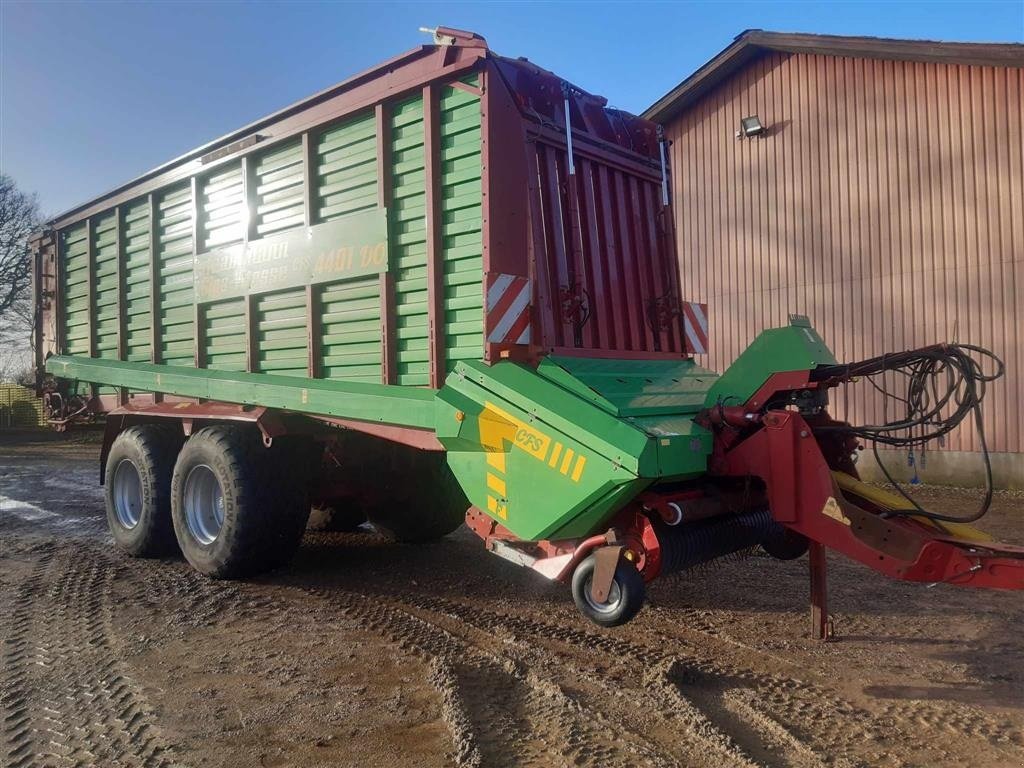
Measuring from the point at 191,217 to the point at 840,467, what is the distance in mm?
5090

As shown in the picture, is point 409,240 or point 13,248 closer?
point 409,240

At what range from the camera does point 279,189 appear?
18.0ft

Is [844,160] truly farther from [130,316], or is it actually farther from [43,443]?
[43,443]

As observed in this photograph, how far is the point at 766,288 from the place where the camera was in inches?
460

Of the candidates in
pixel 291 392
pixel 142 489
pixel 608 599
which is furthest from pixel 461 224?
pixel 142 489

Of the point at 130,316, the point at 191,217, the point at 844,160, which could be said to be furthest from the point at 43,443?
the point at 844,160

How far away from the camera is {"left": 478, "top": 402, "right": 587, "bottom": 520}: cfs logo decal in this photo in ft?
11.6

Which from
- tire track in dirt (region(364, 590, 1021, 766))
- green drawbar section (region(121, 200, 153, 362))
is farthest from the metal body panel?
tire track in dirt (region(364, 590, 1021, 766))

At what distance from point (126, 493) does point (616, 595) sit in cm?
486

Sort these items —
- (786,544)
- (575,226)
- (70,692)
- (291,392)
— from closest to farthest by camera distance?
(70,692)
(786,544)
(575,226)
(291,392)

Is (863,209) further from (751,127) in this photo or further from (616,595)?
(616,595)

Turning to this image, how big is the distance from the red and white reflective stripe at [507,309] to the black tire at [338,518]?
137 inches

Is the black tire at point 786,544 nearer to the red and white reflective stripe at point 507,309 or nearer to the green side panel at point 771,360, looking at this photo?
the green side panel at point 771,360

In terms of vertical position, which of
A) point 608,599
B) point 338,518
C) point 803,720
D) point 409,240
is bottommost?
point 803,720
